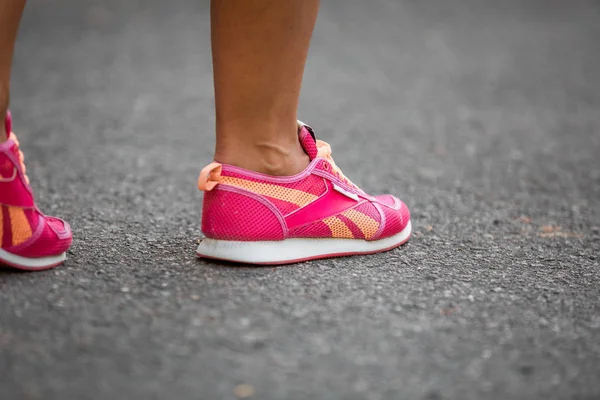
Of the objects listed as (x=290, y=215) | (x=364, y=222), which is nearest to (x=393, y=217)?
(x=364, y=222)

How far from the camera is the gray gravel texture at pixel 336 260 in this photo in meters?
1.18

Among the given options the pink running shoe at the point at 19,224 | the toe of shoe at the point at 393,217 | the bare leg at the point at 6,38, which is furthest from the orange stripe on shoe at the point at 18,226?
the toe of shoe at the point at 393,217

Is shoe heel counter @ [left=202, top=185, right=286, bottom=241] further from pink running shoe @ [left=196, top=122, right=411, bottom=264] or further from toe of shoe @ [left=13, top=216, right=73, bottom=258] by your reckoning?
toe of shoe @ [left=13, top=216, right=73, bottom=258]

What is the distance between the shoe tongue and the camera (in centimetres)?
167

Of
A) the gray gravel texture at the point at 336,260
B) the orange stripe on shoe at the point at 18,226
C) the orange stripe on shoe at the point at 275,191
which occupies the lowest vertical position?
the gray gravel texture at the point at 336,260

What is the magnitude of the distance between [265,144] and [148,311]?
0.45 metres

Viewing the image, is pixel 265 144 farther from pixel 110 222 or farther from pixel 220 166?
pixel 110 222

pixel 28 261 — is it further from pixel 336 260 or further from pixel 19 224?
pixel 336 260

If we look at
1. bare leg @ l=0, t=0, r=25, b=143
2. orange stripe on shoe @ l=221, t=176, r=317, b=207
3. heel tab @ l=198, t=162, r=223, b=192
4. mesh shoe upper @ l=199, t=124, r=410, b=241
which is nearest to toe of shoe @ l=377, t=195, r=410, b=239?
mesh shoe upper @ l=199, t=124, r=410, b=241

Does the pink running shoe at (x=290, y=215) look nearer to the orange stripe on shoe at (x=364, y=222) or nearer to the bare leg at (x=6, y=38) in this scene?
the orange stripe on shoe at (x=364, y=222)

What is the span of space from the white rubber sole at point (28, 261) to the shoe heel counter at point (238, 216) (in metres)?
0.32

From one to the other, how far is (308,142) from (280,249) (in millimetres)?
248

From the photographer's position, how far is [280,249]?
1621 mm

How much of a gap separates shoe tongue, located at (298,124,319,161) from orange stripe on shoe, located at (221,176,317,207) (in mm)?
93
